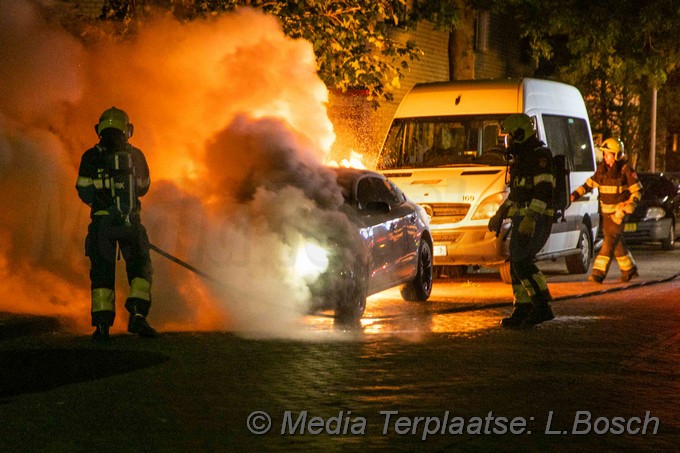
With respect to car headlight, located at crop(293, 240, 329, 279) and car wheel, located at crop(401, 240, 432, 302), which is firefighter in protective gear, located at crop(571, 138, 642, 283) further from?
car headlight, located at crop(293, 240, 329, 279)

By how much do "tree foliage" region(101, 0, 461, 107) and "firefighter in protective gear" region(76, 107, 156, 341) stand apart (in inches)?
233

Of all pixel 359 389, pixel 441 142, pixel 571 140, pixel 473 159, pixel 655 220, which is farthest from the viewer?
pixel 655 220

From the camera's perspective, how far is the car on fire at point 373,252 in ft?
37.4

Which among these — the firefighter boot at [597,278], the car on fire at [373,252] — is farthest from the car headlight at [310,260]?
the firefighter boot at [597,278]

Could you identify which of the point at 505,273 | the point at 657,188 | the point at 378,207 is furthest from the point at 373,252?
the point at 657,188

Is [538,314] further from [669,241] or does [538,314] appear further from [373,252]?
[669,241]

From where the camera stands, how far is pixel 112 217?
10.8m

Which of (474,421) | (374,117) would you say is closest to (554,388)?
(474,421)

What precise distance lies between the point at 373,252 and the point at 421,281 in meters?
2.14

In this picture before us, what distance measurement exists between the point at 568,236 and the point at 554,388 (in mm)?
9667

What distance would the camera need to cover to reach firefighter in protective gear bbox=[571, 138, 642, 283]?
53.3 ft

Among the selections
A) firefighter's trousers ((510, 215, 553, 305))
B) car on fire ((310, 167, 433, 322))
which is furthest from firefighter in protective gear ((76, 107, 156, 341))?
firefighter's trousers ((510, 215, 553, 305))

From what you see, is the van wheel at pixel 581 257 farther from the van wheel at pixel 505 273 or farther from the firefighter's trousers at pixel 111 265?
the firefighter's trousers at pixel 111 265

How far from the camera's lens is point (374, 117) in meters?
22.3
